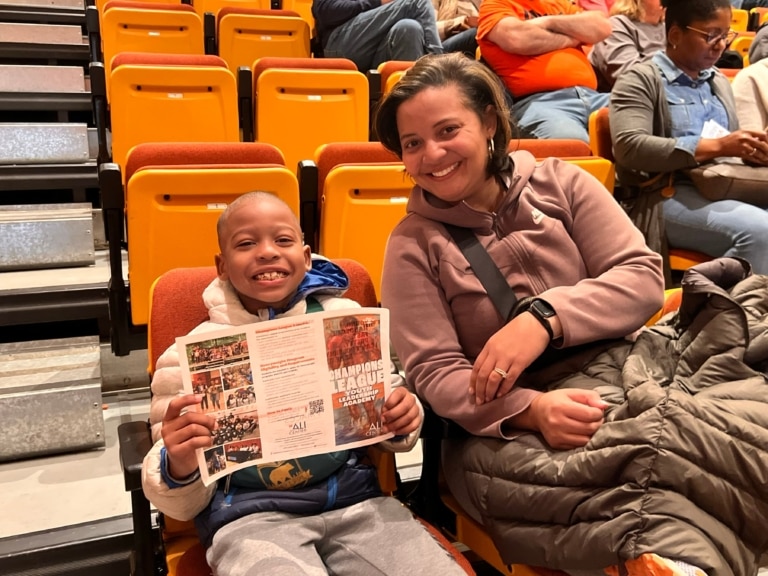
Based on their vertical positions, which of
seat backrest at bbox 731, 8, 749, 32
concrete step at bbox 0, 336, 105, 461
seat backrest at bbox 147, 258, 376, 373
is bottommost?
concrete step at bbox 0, 336, 105, 461

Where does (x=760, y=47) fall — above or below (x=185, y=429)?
above

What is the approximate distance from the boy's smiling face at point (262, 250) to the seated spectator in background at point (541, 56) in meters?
1.65

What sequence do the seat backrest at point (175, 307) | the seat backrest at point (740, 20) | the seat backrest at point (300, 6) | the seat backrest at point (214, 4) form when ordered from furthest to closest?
the seat backrest at point (740, 20) < the seat backrest at point (300, 6) < the seat backrest at point (214, 4) < the seat backrest at point (175, 307)

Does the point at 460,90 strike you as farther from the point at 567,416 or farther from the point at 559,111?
the point at 559,111

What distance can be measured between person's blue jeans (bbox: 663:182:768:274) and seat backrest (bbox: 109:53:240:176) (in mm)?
1355

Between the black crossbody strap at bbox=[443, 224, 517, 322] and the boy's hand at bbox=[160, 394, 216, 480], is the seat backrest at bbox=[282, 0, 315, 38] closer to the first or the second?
the black crossbody strap at bbox=[443, 224, 517, 322]

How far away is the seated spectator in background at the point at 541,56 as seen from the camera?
257 cm

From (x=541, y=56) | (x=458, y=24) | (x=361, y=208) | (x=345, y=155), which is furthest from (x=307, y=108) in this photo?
(x=458, y=24)

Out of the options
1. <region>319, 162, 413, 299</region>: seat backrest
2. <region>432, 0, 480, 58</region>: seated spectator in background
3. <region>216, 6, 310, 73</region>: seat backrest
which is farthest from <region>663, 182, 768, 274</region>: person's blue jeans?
<region>216, 6, 310, 73</region>: seat backrest

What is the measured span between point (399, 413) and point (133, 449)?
366mm

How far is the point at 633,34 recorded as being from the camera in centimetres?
281

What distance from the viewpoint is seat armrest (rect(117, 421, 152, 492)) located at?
941 mm

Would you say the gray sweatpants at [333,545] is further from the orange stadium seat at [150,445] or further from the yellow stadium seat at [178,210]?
the yellow stadium seat at [178,210]

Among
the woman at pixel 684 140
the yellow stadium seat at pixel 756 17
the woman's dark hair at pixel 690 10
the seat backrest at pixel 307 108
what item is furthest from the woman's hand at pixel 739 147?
the yellow stadium seat at pixel 756 17
